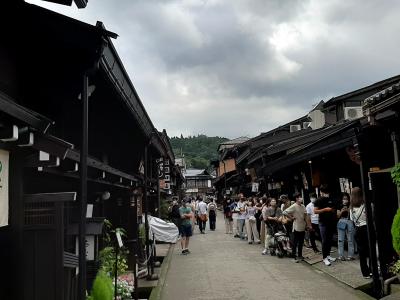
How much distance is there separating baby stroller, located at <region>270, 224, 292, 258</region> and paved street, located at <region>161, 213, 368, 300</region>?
41 centimetres

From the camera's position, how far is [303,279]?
10.9 m

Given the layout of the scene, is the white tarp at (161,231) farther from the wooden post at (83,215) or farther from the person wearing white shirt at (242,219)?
the wooden post at (83,215)

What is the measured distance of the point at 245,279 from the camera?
36.7 feet

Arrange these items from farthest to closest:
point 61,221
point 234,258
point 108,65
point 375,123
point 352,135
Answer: point 234,258
point 352,135
point 375,123
point 108,65
point 61,221

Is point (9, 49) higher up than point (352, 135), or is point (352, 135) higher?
point (9, 49)

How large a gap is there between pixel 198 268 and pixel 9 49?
8959 millimetres

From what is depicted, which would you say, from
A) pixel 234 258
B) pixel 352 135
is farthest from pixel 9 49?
pixel 234 258

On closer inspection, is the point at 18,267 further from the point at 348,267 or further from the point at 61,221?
the point at 348,267

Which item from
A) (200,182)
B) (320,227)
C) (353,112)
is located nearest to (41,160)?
(320,227)

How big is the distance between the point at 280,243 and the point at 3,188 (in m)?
11.6

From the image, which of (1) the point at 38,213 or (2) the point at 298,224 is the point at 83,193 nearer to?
(1) the point at 38,213

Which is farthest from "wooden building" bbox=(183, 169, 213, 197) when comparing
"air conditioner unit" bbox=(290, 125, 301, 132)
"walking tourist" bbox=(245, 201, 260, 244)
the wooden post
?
the wooden post

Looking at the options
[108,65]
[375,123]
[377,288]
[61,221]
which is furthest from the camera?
[377,288]

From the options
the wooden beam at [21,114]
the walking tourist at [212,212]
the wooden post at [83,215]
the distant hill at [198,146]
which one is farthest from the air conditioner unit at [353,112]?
the distant hill at [198,146]
